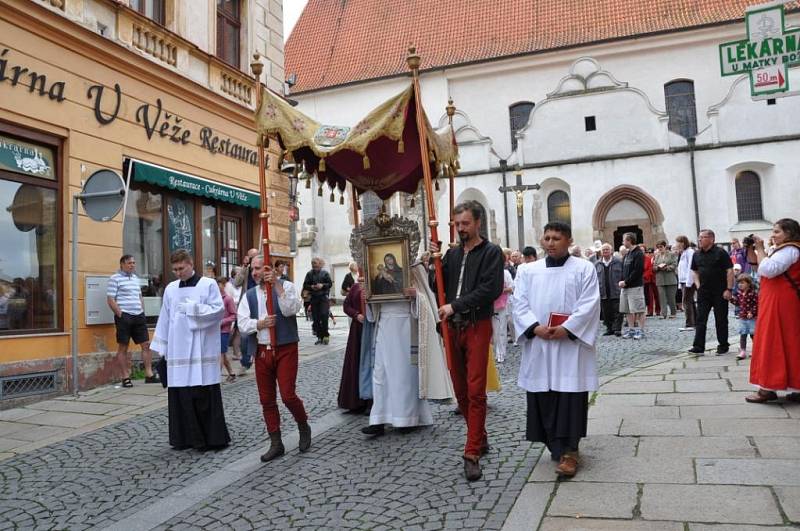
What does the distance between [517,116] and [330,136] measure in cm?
2522

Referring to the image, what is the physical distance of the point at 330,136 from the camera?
19.9 ft

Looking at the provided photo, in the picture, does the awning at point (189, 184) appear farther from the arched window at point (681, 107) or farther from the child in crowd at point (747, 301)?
the arched window at point (681, 107)

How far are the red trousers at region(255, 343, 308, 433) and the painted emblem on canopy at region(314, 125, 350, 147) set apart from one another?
1888 mm

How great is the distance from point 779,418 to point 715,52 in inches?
1004

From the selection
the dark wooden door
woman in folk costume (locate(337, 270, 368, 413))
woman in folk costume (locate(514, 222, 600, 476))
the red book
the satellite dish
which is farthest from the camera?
the dark wooden door

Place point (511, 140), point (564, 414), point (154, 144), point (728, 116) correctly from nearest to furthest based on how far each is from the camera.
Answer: point (564, 414) < point (154, 144) < point (728, 116) < point (511, 140)

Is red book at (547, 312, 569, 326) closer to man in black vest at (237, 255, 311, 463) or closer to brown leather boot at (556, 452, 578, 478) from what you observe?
brown leather boot at (556, 452, 578, 478)

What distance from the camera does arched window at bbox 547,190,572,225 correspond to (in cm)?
2655

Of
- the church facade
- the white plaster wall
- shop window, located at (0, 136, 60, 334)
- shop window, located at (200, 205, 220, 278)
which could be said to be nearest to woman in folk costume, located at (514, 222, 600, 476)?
shop window, located at (0, 136, 60, 334)

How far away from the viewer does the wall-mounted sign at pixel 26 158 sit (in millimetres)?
8094

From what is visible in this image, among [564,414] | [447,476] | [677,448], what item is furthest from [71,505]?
[677,448]

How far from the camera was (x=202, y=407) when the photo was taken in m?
5.89

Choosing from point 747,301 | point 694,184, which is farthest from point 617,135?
point 747,301

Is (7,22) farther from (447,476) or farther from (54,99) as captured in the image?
(447,476)
